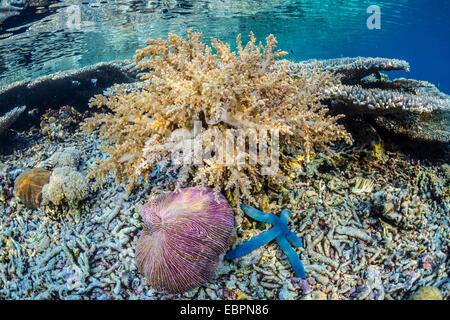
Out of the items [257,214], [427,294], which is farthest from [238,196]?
[427,294]

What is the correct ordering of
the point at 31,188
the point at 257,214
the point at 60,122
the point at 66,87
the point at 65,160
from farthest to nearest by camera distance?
the point at 66,87, the point at 60,122, the point at 65,160, the point at 31,188, the point at 257,214

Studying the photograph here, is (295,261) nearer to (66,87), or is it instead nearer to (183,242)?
(183,242)

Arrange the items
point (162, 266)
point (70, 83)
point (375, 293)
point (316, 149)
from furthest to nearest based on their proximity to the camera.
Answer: point (70, 83), point (316, 149), point (375, 293), point (162, 266)

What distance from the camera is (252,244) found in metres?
2.55

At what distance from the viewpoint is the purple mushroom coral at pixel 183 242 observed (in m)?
2.26

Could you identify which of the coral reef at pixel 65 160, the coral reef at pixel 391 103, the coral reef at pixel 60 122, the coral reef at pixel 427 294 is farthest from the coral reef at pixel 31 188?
the coral reef at pixel 427 294

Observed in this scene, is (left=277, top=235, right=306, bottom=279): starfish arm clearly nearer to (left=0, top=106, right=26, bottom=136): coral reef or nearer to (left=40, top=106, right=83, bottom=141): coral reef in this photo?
(left=40, top=106, right=83, bottom=141): coral reef

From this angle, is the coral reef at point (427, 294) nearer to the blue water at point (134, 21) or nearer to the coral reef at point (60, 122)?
the coral reef at point (60, 122)

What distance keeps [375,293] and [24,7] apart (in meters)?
15.0

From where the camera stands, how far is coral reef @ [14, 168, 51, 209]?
3812mm

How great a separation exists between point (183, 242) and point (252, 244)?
80cm

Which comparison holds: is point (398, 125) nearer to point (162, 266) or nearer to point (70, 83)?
point (162, 266)

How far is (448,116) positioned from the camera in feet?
12.9
